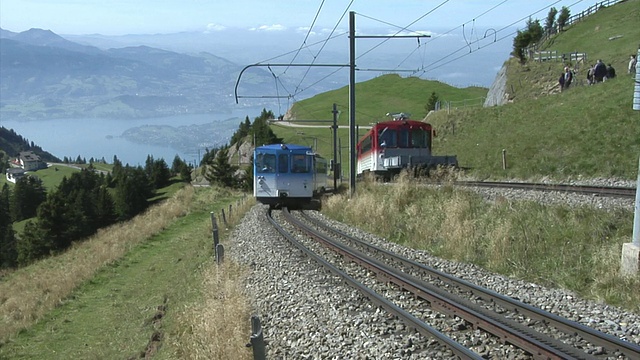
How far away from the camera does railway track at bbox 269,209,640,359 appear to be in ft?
19.7

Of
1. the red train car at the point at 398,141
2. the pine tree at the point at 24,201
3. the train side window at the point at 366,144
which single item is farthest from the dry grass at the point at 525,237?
the pine tree at the point at 24,201

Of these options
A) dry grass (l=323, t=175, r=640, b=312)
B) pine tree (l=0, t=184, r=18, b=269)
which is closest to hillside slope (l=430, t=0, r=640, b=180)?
dry grass (l=323, t=175, r=640, b=312)

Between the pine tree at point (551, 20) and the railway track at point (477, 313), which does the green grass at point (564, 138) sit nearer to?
the railway track at point (477, 313)

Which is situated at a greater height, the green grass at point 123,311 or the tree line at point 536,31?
the tree line at point 536,31

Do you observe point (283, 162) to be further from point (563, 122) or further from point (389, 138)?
point (563, 122)

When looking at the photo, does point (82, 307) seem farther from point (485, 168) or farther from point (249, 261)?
point (485, 168)

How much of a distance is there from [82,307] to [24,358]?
13.5 feet

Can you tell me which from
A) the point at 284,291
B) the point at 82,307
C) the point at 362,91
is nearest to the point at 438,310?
the point at 284,291

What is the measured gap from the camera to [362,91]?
139 meters

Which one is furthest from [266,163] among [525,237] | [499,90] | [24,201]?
[24,201]

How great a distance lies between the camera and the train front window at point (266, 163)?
2589cm

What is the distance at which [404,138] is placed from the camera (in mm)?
29672

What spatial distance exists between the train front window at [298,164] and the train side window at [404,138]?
5.81m

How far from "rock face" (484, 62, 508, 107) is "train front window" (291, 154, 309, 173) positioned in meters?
27.4
